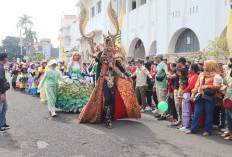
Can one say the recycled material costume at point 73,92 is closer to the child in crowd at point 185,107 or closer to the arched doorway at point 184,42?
the child in crowd at point 185,107

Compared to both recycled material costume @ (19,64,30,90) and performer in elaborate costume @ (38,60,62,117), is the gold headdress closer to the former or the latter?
Answer: performer in elaborate costume @ (38,60,62,117)

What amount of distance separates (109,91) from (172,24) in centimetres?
953

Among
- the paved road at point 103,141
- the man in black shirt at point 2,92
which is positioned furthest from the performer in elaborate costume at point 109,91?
the man in black shirt at point 2,92

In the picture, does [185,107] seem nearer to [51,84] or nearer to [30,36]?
[51,84]

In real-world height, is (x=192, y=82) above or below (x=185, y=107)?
above

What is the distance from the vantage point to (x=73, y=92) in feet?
25.9

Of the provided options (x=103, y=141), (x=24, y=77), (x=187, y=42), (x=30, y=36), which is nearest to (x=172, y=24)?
(x=187, y=42)

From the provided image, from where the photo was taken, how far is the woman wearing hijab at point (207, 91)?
5250 millimetres

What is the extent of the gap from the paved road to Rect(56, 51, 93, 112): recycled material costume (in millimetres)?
1197

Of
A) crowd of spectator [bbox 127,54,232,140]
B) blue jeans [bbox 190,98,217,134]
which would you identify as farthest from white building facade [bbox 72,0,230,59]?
blue jeans [bbox 190,98,217,134]

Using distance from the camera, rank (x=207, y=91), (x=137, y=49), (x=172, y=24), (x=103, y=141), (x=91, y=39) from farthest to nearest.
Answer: (x=137, y=49) → (x=172, y=24) → (x=91, y=39) → (x=207, y=91) → (x=103, y=141)

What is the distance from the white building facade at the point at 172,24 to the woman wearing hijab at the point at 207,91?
6.12 meters

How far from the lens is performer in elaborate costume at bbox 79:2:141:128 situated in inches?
242

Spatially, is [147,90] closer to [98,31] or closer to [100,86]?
[100,86]
